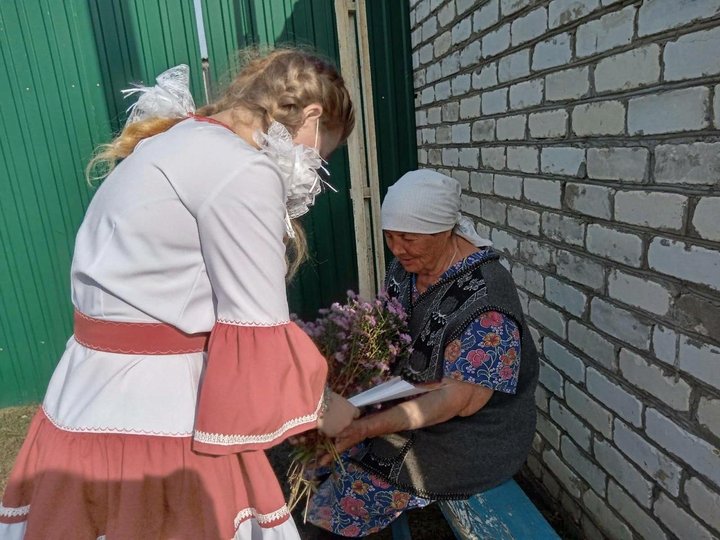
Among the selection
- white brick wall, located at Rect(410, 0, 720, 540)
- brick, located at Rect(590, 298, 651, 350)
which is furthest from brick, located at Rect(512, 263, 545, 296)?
brick, located at Rect(590, 298, 651, 350)

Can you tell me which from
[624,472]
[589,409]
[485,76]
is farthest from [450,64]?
[624,472]

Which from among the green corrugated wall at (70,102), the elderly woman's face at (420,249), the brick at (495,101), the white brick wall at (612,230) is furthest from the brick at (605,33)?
the green corrugated wall at (70,102)

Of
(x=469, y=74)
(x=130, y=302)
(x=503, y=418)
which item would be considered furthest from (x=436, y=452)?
(x=469, y=74)

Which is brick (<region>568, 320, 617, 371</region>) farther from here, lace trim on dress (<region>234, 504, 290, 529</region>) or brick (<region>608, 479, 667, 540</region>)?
lace trim on dress (<region>234, 504, 290, 529</region>)

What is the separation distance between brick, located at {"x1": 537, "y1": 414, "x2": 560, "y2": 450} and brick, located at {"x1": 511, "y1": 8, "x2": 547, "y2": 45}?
70.7 inches

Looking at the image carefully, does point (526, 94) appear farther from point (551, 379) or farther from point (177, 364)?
point (177, 364)

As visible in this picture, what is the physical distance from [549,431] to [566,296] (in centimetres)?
73

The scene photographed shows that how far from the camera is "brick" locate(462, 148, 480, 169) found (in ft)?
10.6

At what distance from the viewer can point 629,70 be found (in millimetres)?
1869

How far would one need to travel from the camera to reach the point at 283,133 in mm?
1366

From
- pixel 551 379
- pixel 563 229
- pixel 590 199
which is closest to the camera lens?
pixel 590 199

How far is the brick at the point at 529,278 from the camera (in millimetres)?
2664

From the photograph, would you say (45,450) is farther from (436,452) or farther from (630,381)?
(630,381)

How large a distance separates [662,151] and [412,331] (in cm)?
105
